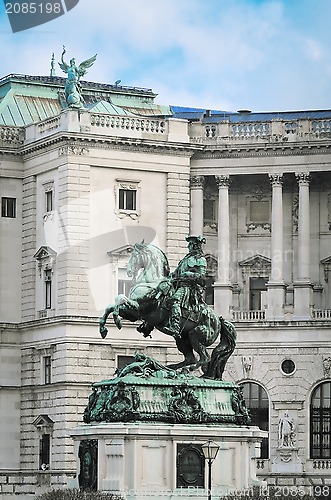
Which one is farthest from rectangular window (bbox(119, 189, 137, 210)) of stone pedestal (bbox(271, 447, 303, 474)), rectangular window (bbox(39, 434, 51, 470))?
stone pedestal (bbox(271, 447, 303, 474))

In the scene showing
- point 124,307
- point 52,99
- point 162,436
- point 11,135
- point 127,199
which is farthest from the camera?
point 52,99

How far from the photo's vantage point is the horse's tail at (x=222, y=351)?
2456 inches

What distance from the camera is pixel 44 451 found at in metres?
102

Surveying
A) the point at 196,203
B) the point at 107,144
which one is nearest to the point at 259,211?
the point at 196,203

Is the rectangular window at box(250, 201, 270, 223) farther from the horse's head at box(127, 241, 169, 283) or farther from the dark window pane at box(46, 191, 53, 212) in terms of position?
the horse's head at box(127, 241, 169, 283)

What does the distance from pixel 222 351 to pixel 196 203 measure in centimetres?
4400

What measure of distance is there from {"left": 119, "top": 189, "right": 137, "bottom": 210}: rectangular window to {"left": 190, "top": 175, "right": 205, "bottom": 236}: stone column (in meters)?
3.78

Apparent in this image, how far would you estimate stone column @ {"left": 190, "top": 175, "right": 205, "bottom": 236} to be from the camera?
105875mm

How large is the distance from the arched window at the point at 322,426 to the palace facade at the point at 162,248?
3.0 inches

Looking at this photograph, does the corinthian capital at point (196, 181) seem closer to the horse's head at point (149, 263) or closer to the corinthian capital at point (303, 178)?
the corinthian capital at point (303, 178)

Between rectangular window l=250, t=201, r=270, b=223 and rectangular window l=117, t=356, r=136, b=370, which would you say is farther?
rectangular window l=250, t=201, r=270, b=223

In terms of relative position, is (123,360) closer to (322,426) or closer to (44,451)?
(44,451)

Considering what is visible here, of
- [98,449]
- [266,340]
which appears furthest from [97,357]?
[98,449]

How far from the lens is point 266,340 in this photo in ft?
340
